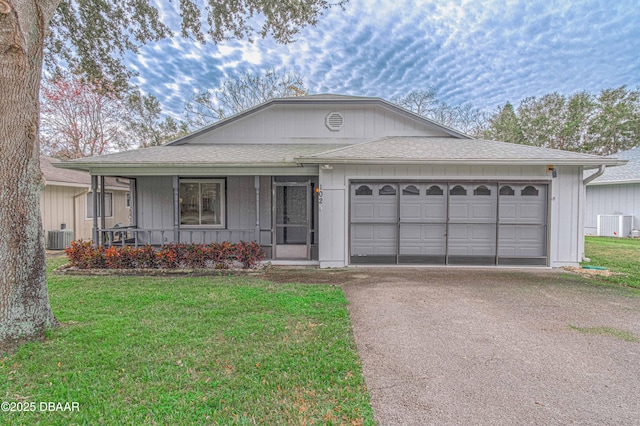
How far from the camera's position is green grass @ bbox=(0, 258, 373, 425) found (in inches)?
91.9

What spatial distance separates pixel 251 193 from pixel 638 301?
8661mm

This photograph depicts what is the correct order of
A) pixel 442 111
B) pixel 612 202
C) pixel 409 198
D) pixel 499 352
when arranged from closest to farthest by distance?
pixel 499 352
pixel 409 198
pixel 612 202
pixel 442 111

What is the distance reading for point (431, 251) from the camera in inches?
304

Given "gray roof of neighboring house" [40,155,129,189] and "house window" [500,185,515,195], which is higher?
"gray roof of neighboring house" [40,155,129,189]

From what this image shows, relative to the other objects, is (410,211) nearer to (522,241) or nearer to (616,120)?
(522,241)

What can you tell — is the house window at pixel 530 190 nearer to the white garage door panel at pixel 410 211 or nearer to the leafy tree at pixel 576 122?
the white garage door panel at pixel 410 211

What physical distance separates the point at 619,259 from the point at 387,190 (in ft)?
23.0

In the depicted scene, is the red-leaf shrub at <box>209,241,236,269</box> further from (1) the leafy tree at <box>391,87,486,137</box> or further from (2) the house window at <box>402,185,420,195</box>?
(1) the leafy tree at <box>391,87,486,137</box>

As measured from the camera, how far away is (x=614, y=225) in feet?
45.9

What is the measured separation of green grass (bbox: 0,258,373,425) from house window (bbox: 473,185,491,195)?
4757 mm

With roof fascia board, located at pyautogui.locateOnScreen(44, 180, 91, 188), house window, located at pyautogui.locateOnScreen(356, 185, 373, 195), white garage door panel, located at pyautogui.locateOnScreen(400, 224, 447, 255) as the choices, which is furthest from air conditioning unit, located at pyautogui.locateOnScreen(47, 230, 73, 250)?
white garage door panel, located at pyautogui.locateOnScreen(400, 224, 447, 255)

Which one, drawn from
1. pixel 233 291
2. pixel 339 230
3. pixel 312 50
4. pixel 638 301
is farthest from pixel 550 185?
pixel 312 50

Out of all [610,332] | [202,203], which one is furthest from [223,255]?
[610,332]

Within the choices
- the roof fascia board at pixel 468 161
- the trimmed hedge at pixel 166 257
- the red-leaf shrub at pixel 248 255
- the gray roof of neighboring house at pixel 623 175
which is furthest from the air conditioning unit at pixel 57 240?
the gray roof of neighboring house at pixel 623 175
